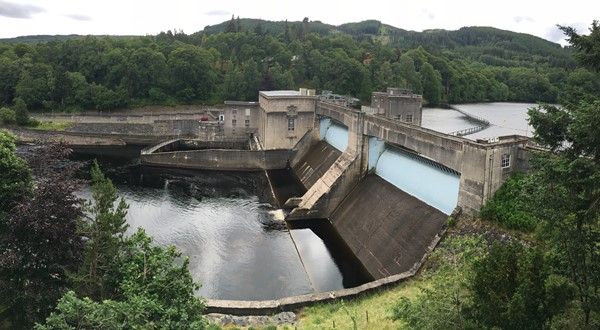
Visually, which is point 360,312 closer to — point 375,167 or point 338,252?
point 338,252

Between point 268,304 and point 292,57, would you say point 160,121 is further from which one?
point 268,304

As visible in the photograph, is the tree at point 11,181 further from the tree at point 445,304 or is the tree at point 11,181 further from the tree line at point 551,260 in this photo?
the tree line at point 551,260

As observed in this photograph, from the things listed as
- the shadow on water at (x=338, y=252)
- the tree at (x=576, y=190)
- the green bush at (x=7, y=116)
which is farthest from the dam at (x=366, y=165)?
the green bush at (x=7, y=116)

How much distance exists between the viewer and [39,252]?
14109mm

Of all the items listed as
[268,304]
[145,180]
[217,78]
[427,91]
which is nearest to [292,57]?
[217,78]

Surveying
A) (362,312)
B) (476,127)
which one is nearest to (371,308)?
(362,312)

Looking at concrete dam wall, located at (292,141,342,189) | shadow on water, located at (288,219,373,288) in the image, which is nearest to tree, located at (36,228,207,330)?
shadow on water, located at (288,219,373,288)

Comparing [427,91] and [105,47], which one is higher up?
[105,47]


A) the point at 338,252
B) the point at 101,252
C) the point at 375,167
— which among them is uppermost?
the point at 101,252

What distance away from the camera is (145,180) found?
139 ft

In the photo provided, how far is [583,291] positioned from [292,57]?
85525 millimetres

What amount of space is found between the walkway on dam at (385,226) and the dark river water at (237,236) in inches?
34.4

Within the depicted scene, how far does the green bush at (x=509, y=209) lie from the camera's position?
18500mm

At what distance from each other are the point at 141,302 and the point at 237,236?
59.3ft
